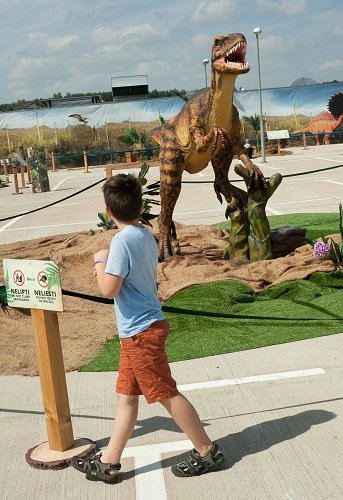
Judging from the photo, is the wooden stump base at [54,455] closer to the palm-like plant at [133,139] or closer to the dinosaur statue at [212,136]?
the dinosaur statue at [212,136]

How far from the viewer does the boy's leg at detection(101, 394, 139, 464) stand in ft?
10.1

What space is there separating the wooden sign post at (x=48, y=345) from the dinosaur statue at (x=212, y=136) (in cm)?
409

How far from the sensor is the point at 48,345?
329cm

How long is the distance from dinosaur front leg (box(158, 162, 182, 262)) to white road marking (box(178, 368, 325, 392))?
12.7 ft

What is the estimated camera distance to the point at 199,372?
4.41 metres

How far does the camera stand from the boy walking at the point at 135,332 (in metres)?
2.97

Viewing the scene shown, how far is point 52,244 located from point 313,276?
16.7 feet

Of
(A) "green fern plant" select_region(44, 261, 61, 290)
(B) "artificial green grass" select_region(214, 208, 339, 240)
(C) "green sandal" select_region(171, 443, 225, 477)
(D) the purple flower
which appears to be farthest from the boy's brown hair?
(B) "artificial green grass" select_region(214, 208, 339, 240)

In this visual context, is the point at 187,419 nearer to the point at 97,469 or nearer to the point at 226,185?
the point at 97,469

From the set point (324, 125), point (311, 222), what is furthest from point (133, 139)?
point (311, 222)

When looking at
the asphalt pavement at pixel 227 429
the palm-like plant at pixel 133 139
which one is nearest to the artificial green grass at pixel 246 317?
the asphalt pavement at pixel 227 429

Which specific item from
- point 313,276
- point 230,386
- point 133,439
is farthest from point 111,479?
point 313,276

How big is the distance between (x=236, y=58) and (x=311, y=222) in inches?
165

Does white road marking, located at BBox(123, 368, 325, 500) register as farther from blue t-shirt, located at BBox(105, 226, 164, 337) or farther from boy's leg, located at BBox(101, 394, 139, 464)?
blue t-shirt, located at BBox(105, 226, 164, 337)
